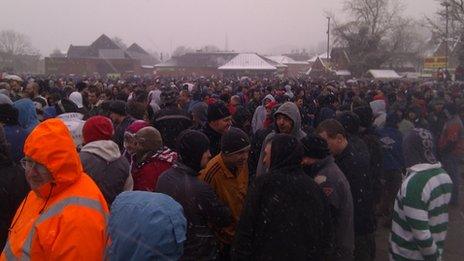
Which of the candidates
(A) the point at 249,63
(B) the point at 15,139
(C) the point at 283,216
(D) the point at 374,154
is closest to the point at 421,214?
(C) the point at 283,216

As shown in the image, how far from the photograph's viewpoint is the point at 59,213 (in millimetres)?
2361

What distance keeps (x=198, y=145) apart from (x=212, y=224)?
62cm

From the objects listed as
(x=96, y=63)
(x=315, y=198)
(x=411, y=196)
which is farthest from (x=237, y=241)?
(x=96, y=63)

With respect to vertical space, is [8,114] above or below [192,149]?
above

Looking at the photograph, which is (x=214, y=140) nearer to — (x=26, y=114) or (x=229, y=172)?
(x=229, y=172)

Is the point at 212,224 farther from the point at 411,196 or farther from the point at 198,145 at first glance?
the point at 411,196

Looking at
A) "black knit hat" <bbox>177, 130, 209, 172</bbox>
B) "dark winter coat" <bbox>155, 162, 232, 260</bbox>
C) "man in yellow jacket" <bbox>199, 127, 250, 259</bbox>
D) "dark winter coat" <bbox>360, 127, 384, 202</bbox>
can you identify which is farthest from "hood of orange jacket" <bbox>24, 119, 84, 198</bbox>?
"dark winter coat" <bbox>360, 127, 384, 202</bbox>

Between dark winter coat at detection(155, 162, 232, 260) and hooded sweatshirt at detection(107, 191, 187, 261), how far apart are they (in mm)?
886

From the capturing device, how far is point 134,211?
2.24 meters

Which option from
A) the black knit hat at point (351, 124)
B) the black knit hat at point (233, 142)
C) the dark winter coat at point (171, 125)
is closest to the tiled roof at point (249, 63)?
the dark winter coat at point (171, 125)

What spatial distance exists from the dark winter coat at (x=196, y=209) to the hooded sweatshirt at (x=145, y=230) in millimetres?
886

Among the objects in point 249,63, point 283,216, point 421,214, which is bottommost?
point 421,214

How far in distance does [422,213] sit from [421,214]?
0.04 ft

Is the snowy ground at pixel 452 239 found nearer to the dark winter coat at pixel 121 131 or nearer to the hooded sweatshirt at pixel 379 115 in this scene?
the hooded sweatshirt at pixel 379 115
